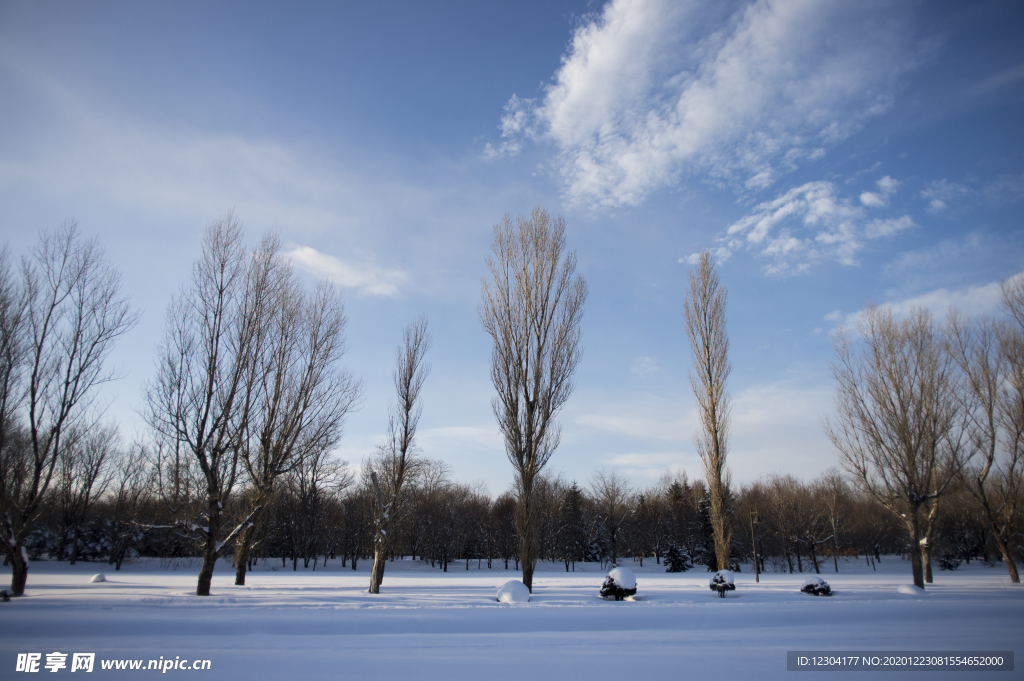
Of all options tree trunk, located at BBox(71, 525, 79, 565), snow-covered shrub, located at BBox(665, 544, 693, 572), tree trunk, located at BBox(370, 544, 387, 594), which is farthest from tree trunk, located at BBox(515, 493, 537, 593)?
tree trunk, located at BBox(71, 525, 79, 565)

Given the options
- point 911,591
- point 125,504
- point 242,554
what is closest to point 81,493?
point 125,504

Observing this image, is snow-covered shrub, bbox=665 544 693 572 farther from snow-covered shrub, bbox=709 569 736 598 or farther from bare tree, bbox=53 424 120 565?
bare tree, bbox=53 424 120 565

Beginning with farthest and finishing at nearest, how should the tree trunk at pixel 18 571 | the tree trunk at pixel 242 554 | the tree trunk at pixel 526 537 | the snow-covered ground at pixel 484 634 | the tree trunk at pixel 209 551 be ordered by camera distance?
1. the tree trunk at pixel 242 554
2. the tree trunk at pixel 526 537
3. the tree trunk at pixel 209 551
4. the tree trunk at pixel 18 571
5. the snow-covered ground at pixel 484 634

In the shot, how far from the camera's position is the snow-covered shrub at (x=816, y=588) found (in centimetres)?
1477

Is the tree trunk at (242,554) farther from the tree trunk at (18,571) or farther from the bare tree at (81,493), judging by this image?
the bare tree at (81,493)

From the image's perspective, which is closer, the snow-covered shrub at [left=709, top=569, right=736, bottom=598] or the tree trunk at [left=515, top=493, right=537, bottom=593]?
the tree trunk at [left=515, top=493, right=537, bottom=593]

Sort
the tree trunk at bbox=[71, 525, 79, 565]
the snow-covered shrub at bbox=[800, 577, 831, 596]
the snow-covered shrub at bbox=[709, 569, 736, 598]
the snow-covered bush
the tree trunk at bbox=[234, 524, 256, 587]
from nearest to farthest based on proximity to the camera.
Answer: the snow-covered bush < the snow-covered shrub at bbox=[709, 569, 736, 598] < the snow-covered shrub at bbox=[800, 577, 831, 596] < the tree trunk at bbox=[234, 524, 256, 587] < the tree trunk at bbox=[71, 525, 79, 565]

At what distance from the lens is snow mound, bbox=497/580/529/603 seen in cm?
1162

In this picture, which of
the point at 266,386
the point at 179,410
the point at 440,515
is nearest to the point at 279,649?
the point at 179,410

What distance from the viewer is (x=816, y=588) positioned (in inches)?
584

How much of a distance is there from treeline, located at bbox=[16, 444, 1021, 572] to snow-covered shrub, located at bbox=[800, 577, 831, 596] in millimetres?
15981

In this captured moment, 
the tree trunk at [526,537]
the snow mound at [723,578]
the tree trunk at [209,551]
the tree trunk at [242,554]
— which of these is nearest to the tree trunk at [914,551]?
the snow mound at [723,578]

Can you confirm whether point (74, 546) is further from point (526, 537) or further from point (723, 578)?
point (723, 578)

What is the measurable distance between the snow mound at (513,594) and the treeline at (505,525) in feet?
61.9
